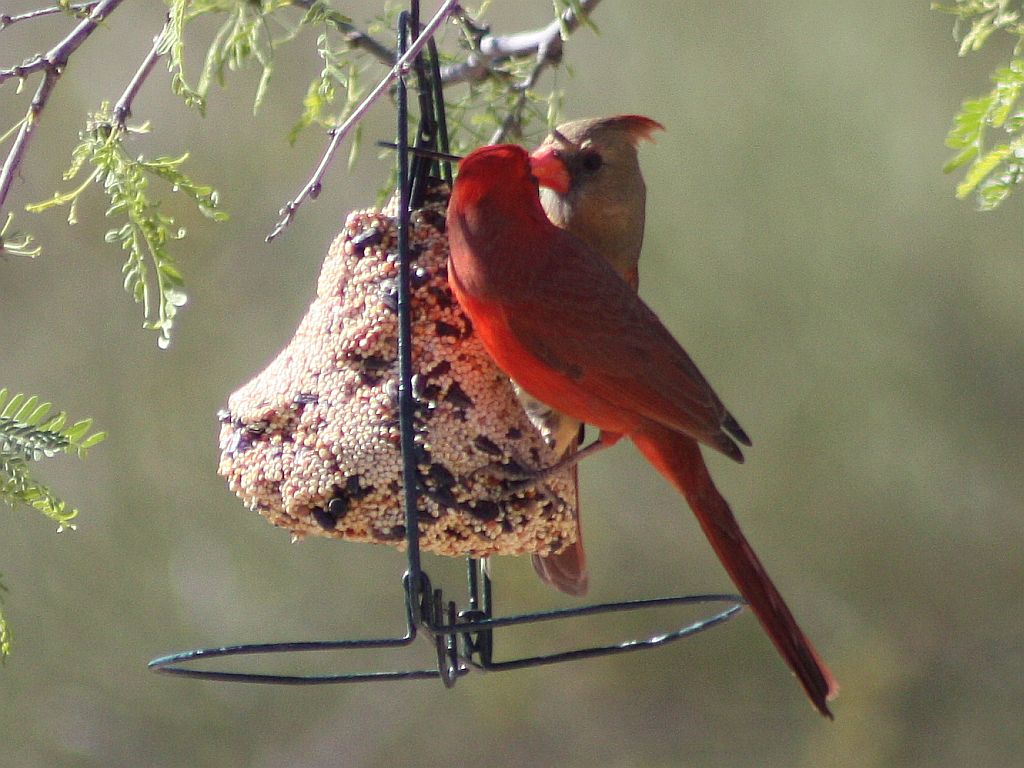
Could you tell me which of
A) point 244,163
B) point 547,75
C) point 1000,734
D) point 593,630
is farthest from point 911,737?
point 244,163

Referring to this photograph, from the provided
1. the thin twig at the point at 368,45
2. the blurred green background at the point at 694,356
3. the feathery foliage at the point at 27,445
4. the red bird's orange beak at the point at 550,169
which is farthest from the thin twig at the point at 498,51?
the blurred green background at the point at 694,356

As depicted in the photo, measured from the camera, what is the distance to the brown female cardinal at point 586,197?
10.2 feet

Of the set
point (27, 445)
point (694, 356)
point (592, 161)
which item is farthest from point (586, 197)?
point (694, 356)

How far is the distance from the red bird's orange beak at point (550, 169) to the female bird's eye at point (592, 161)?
49mm

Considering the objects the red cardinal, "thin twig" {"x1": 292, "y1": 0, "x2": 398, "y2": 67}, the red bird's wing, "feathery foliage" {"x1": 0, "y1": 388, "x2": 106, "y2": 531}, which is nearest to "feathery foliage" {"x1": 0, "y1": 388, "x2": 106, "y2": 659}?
"feathery foliage" {"x1": 0, "y1": 388, "x2": 106, "y2": 531}

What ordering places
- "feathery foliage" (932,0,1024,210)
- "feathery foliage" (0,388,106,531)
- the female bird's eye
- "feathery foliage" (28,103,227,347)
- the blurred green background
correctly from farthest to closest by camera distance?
the blurred green background, the female bird's eye, "feathery foliage" (28,103,227,347), "feathery foliage" (932,0,1024,210), "feathery foliage" (0,388,106,531)

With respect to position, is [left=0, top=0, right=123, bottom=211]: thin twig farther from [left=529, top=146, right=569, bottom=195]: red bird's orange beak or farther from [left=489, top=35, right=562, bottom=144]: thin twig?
[left=489, top=35, right=562, bottom=144]: thin twig

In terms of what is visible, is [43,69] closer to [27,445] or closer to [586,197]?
[27,445]

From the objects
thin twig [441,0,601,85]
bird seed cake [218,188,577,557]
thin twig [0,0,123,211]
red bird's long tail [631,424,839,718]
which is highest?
thin twig [441,0,601,85]

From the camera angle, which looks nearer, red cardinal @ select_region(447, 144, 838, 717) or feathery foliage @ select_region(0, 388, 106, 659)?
feathery foliage @ select_region(0, 388, 106, 659)

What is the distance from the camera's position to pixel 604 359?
2.88 metres

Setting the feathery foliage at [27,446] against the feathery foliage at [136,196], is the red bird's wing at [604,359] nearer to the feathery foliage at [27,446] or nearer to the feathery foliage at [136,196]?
the feathery foliage at [136,196]

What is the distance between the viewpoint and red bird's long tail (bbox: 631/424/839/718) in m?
2.78

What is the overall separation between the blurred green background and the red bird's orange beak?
9.77 feet
